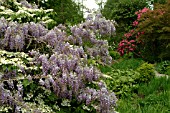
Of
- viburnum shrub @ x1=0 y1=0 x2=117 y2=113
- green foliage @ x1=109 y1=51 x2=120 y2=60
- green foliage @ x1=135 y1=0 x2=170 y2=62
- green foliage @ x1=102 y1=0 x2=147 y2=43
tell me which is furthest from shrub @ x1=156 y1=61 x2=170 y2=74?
viburnum shrub @ x1=0 y1=0 x2=117 y2=113

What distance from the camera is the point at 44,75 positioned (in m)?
3.50

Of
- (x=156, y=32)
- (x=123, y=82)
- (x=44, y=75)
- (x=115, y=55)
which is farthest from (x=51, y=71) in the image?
(x=115, y=55)

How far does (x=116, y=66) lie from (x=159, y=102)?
3.99 metres

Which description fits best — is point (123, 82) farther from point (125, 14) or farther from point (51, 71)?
point (125, 14)

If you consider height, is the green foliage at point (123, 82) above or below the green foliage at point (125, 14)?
below

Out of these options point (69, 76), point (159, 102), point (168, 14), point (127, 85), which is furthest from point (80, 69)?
point (168, 14)

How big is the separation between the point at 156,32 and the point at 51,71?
9359mm

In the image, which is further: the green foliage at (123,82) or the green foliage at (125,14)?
the green foliage at (125,14)

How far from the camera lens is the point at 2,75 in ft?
11.4

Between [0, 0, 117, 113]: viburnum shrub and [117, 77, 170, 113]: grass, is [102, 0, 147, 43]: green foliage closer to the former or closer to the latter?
[117, 77, 170, 113]: grass

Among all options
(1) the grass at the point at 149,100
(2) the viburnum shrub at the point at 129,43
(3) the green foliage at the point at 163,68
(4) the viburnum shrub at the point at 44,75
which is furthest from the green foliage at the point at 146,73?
(2) the viburnum shrub at the point at 129,43

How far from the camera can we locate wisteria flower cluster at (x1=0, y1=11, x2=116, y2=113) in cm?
347

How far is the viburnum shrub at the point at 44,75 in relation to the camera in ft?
11.4

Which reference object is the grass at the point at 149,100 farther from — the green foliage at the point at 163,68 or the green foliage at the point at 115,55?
the green foliage at the point at 115,55
